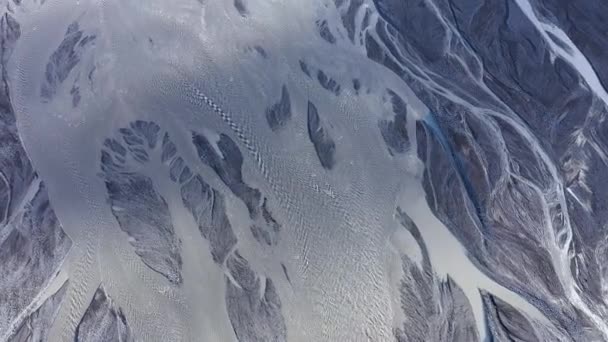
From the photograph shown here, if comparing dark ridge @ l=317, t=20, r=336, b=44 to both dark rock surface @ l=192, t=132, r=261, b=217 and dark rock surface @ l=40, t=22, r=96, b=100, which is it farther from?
dark rock surface @ l=40, t=22, r=96, b=100

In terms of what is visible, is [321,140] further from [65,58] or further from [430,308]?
[65,58]

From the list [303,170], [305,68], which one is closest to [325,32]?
[305,68]

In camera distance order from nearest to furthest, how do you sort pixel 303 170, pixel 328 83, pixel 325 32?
pixel 303 170, pixel 328 83, pixel 325 32

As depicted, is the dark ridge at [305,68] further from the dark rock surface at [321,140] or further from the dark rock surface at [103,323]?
the dark rock surface at [103,323]

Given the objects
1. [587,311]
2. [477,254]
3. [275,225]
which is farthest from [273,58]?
[587,311]

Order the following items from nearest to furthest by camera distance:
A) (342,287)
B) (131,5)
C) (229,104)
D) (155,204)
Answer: (342,287) < (155,204) < (229,104) < (131,5)

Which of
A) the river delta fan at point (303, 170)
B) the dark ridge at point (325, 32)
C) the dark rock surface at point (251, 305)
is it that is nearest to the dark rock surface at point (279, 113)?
the river delta fan at point (303, 170)

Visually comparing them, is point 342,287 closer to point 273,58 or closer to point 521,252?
point 521,252

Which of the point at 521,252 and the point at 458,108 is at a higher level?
the point at 458,108

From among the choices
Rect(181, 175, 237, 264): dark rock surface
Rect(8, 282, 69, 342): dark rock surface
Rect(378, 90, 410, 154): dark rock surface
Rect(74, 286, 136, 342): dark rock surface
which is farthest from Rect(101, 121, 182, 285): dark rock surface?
Rect(378, 90, 410, 154): dark rock surface
